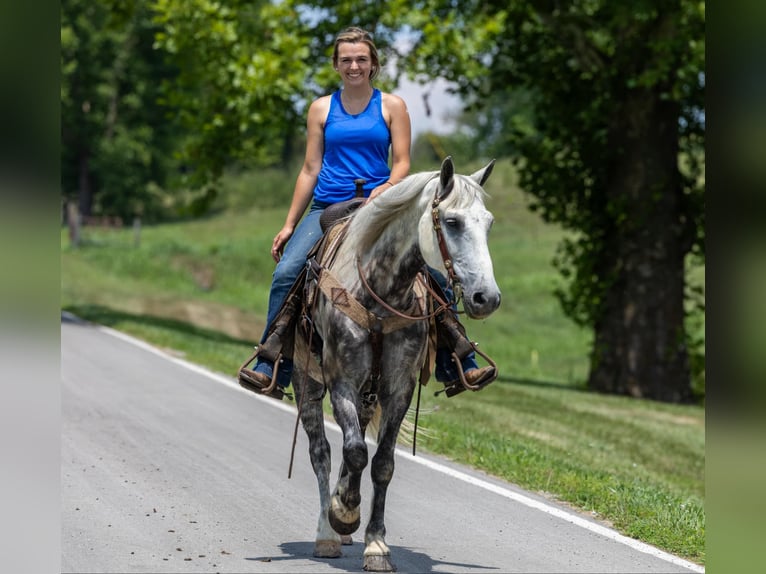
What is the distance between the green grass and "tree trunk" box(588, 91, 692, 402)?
129cm

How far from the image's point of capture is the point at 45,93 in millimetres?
2350

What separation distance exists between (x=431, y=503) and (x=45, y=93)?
727cm

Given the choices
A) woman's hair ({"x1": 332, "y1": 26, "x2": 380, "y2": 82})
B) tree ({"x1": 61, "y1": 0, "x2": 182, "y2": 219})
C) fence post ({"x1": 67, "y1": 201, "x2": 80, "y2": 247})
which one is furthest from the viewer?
tree ({"x1": 61, "y1": 0, "x2": 182, "y2": 219})

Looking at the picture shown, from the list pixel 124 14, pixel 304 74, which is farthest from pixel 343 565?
pixel 124 14

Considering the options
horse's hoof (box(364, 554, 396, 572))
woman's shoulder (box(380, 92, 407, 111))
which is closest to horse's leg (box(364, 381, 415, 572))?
horse's hoof (box(364, 554, 396, 572))

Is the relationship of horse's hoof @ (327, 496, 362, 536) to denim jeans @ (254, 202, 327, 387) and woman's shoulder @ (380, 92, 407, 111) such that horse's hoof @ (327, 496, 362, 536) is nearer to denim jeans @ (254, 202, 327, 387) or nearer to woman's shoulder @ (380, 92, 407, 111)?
denim jeans @ (254, 202, 327, 387)

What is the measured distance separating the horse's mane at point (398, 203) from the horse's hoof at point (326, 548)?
1.80 metres

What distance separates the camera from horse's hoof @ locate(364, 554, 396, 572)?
6746 mm

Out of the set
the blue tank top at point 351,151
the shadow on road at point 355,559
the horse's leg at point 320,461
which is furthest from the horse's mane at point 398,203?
the shadow on road at point 355,559

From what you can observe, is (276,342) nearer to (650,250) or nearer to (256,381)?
(256,381)

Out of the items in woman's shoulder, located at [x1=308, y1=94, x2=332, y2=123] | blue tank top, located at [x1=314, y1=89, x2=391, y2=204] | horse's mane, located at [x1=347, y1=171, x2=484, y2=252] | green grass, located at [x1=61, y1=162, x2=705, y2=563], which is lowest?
green grass, located at [x1=61, y1=162, x2=705, y2=563]

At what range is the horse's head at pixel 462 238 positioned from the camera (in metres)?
5.62

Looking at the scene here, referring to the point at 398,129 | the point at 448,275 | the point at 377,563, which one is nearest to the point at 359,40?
the point at 398,129

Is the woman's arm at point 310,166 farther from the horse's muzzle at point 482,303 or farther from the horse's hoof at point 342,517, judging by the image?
the horse's muzzle at point 482,303
